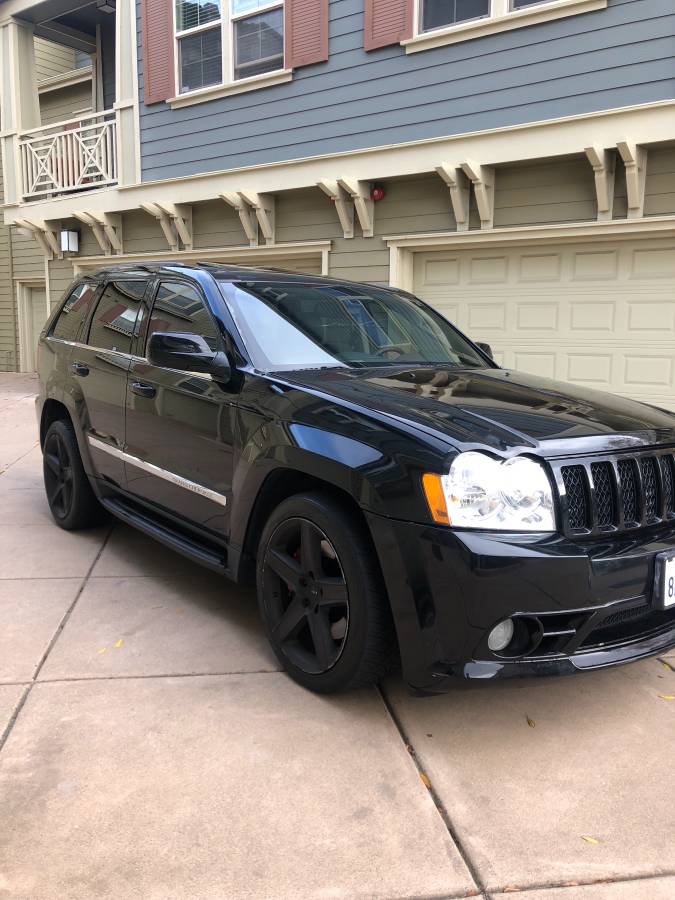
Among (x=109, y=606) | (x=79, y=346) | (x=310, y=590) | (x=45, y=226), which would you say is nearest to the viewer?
(x=310, y=590)

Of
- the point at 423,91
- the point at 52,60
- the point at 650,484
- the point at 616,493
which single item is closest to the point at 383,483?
the point at 616,493

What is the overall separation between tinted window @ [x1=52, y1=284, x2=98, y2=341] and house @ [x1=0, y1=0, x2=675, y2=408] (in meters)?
4.30

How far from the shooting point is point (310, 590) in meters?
2.86

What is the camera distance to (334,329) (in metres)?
3.70

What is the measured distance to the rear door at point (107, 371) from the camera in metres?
4.24

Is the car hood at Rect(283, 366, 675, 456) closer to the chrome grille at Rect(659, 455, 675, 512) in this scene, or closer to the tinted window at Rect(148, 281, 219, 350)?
the chrome grille at Rect(659, 455, 675, 512)

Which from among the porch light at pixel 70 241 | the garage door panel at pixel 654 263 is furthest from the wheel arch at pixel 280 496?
the porch light at pixel 70 241

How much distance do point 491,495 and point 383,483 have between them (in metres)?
0.36

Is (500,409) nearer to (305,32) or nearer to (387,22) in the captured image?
(387,22)

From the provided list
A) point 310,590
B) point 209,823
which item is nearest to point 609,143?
point 310,590

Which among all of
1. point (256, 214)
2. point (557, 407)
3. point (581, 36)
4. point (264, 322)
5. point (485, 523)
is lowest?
point (485, 523)

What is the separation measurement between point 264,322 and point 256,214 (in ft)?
21.5

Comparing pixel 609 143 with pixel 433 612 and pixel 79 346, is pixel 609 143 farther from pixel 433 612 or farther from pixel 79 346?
pixel 433 612

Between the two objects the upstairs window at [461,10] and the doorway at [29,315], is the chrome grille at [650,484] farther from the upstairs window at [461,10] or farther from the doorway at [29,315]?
the doorway at [29,315]
